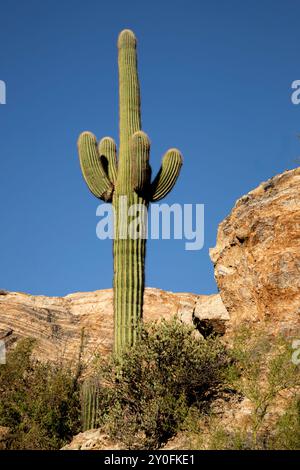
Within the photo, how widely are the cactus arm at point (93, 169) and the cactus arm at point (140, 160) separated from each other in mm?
643

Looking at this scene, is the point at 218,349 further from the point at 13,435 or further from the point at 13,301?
the point at 13,301

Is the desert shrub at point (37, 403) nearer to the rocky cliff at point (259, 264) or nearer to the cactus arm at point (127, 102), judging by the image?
the rocky cliff at point (259, 264)

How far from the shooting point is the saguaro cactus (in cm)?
1157

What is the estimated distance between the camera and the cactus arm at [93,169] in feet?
41.4

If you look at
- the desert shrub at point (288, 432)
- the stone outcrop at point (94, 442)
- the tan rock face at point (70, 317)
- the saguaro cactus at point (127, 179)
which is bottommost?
the stone outcrop at point (94, 442)

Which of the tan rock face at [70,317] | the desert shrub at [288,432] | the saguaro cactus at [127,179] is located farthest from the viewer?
the tan rock face at [70,317]

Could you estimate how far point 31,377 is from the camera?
13062 millimetres

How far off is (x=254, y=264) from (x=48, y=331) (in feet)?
22.6

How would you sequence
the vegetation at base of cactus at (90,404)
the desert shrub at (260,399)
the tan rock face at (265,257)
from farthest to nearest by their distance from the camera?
the tan rock face at (265,257) → the vegetation at base of cactus at (90,404) → the desert shrub at (260,399)

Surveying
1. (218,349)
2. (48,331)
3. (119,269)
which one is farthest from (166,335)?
(48,331)

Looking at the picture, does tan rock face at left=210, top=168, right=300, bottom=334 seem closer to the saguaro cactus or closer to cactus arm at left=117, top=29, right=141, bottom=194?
the saguaro cactus

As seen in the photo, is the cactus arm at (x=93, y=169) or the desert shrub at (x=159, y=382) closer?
the desert shrub at (x=159, y=382)

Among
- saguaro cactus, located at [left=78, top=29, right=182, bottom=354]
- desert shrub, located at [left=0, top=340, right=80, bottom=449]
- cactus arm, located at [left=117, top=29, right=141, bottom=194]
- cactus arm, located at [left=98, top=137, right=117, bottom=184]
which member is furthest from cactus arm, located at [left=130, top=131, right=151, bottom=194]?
desert shrub, located at [left=0, top=340, right=80, bottom=449]

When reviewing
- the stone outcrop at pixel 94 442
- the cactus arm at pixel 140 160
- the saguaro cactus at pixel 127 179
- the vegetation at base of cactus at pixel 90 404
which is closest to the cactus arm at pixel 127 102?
the saguaro cactus at pixel 127 179
